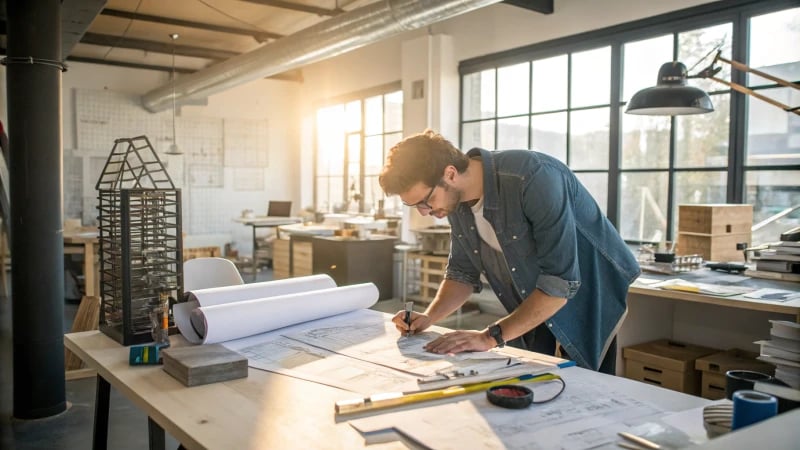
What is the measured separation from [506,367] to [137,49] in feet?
30.5

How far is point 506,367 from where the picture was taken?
1.47 meters

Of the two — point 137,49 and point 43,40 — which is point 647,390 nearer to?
point 43,40

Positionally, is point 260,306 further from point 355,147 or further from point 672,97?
point 355,147

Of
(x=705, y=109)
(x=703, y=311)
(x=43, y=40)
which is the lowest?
(x=703, y=311)

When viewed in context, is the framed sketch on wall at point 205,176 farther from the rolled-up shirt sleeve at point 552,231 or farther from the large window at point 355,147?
the rolled-up shirt sleeve at point 552,231

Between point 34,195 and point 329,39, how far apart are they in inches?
130

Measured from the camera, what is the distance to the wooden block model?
3.83 m

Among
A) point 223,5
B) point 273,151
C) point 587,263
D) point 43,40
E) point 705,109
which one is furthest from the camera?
point 273,151

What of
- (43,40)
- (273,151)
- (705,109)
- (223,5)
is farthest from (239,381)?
(273,151)

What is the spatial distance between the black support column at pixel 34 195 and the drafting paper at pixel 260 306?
1.84 metres

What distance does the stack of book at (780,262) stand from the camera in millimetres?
3213

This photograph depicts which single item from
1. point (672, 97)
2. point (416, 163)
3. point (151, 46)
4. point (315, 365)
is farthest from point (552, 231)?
point (151, 46)

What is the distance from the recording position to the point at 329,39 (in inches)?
Answer: 229

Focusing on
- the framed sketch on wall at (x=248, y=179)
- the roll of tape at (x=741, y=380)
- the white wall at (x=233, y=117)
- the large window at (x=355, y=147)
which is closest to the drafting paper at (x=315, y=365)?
the roll of tape at (x=741, y=380)
